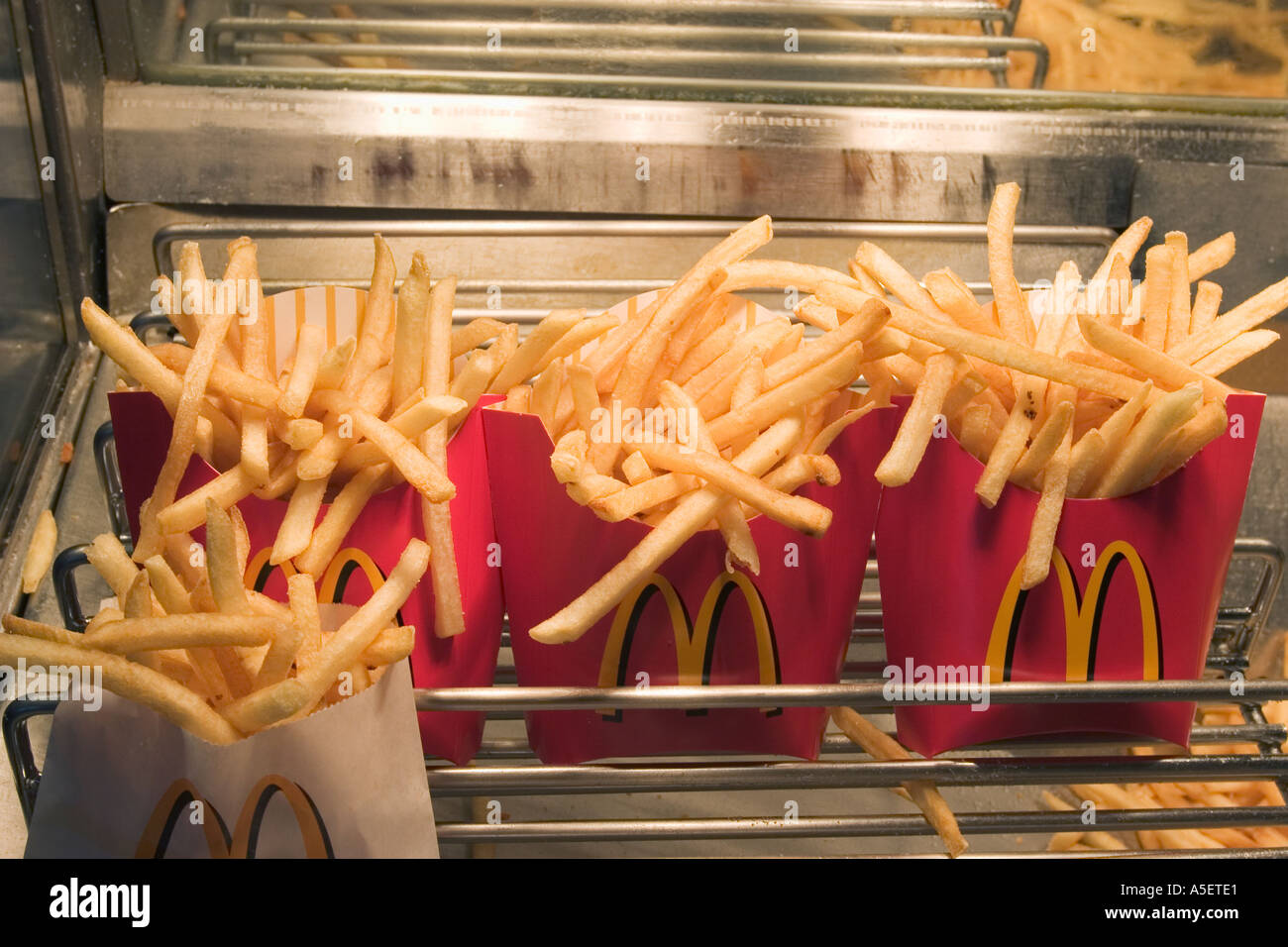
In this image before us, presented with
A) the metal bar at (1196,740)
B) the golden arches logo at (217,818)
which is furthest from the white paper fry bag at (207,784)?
the metal bar at (1196,740)

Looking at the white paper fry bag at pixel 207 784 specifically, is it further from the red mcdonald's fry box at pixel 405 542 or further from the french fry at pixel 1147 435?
the french fry at pixel 1147 435

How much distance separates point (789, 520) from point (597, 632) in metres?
0.24

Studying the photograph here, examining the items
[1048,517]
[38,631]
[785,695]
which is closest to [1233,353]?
[1048,517]

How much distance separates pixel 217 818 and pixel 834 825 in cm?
60

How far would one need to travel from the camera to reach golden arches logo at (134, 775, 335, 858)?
87 cm

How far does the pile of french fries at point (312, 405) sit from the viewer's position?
37.9 inches

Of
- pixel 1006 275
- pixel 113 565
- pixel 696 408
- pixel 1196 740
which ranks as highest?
pixel 1006 275

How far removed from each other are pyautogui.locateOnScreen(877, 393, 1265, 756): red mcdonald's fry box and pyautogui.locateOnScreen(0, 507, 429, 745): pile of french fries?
0.52 m

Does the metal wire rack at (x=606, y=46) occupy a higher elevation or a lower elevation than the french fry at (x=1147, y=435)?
higher

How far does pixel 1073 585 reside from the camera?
3.52 feet

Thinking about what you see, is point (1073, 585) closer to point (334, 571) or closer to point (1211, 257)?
point (1211, 257)

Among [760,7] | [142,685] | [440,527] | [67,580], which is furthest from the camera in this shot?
[760,7]

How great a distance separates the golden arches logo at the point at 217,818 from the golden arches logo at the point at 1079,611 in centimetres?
68

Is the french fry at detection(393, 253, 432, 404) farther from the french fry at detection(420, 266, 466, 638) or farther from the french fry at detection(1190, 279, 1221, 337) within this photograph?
the french fry at detection(1190, 279, 1221, 337)
